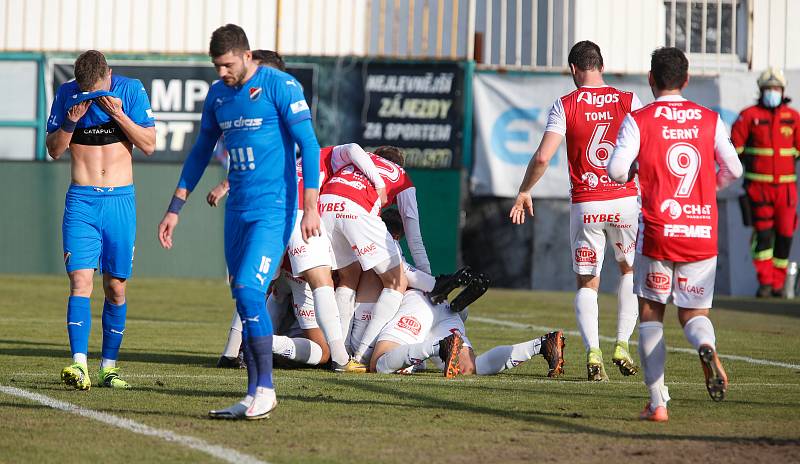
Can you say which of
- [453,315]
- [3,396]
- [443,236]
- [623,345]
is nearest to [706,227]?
[623,345]

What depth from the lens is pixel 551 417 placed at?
285 inches

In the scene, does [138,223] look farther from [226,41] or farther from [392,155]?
[226,41]

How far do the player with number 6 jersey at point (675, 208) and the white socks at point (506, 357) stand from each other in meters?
2.21

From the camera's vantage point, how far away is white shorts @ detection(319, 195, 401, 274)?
990cm

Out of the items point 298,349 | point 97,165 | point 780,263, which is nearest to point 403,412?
point 298,349

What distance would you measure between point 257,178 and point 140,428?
141cm

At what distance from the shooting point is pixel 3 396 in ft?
25.4

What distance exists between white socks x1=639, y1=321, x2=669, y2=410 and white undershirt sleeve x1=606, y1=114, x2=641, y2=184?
2.60 feet

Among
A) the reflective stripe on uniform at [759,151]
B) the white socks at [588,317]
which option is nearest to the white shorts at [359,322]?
the white socks at [588,317]

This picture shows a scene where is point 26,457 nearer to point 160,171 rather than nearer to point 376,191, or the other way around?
point 376,191

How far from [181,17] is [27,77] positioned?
2.55 meters

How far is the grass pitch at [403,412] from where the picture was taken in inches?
239

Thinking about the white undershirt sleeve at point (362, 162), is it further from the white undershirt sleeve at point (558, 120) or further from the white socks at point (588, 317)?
the white socks at point (588, 317)

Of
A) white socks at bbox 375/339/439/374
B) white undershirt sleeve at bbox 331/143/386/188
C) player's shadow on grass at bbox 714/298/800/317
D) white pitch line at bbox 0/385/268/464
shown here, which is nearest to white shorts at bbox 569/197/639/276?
white socks at bbox 375/339/439/374
